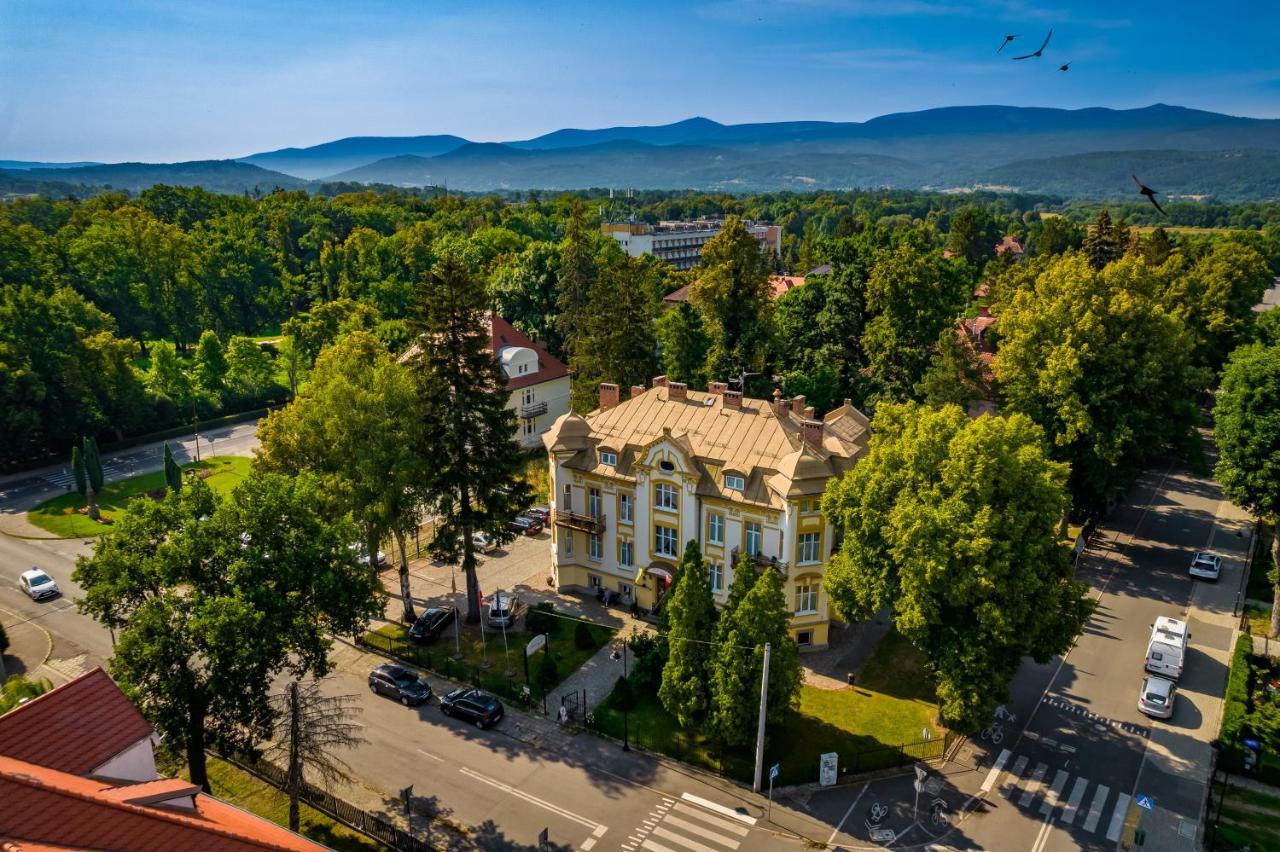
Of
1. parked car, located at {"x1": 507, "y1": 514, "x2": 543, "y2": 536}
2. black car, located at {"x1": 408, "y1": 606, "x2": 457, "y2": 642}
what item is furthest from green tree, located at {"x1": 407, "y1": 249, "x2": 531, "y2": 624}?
parked car, located at {"x1": 507, "y1": 514, "x2": 543, "y2": 536}

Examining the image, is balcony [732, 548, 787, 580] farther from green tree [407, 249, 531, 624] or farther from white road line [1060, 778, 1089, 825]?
white road line [1060, 778, 1089, 825]

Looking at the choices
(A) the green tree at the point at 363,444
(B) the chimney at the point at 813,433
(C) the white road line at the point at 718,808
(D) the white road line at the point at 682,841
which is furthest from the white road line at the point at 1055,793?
(A) the green tree at the point at 363,444

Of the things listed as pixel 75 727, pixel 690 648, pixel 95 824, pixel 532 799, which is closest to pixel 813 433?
pixel 690 648

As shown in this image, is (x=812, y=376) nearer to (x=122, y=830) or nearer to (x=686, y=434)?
Result: (x=686, y=434)

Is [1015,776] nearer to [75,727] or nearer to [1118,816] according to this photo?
[1118,816]

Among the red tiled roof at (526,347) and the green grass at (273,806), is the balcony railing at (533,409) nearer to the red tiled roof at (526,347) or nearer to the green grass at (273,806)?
the red tiled roof at (526,347)

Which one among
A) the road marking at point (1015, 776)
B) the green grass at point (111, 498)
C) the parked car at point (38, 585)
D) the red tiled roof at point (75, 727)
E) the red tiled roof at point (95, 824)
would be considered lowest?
the road marking at point (1015, 776)
